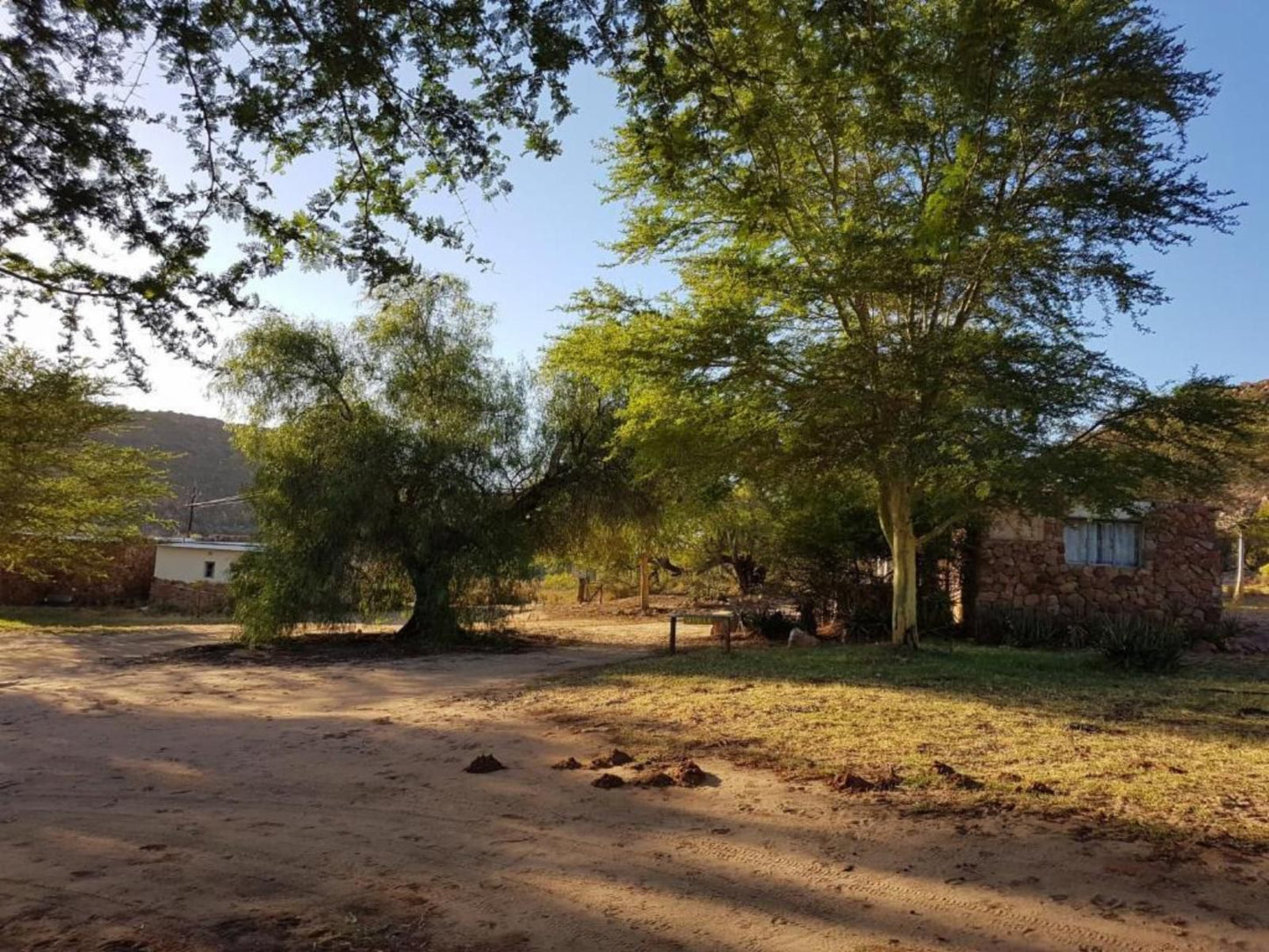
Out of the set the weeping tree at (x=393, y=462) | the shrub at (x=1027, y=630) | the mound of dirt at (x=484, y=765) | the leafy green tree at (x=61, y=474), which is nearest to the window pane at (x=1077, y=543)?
the shrub at (x=1027, y=630)

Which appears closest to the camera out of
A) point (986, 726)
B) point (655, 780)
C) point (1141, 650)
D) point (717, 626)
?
point (655, 780)

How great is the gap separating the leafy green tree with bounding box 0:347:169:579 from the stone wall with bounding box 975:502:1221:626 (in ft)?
62.0

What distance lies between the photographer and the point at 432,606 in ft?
55.2

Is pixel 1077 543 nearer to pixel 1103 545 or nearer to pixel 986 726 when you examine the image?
pixel 1103 545

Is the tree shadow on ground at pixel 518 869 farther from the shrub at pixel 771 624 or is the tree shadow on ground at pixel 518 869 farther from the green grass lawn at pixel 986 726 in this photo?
the shrub at pixel 771 624

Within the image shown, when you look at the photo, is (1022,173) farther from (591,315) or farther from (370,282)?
(370,282)

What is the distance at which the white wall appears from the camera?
36.7 meters

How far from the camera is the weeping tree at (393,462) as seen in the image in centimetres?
1566

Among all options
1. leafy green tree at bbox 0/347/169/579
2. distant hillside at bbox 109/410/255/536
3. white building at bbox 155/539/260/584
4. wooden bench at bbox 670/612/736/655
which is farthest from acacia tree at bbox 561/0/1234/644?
distant hillside at bbox 109/410/255/536

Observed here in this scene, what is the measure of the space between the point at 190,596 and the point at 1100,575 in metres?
28.4

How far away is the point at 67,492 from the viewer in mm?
23328

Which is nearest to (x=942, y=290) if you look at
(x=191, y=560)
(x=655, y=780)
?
(x=655, y=780)

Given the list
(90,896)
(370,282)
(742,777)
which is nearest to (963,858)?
(742,777)

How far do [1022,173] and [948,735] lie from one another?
8584 millimetres
